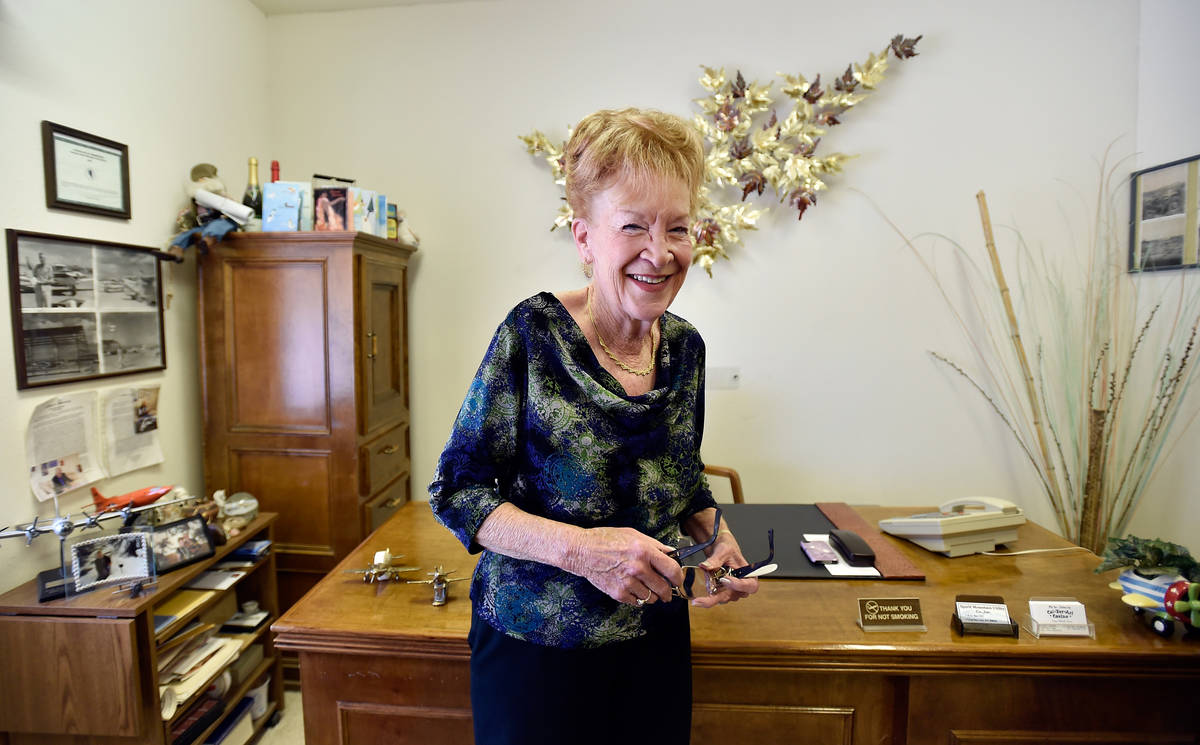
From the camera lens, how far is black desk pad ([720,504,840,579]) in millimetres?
1495

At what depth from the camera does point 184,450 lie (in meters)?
2.45

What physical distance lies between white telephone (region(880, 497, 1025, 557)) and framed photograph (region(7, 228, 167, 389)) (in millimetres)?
2560

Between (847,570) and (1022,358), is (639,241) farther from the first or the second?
(1022,358)

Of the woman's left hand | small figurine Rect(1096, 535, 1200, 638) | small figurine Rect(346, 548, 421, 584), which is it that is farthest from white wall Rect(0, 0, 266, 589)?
small figurine Rect(1096, 535, 1200, 638)

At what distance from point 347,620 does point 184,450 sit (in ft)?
5.52

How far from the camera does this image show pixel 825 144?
2822 millimetres

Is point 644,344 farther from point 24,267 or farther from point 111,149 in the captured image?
point 111,149

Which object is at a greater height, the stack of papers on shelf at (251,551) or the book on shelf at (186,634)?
the stack of papers on shelf at (251,551)

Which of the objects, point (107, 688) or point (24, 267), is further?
point (24, 267)

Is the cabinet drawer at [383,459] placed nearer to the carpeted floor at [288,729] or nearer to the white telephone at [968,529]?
the carpeted floor at [288,729]

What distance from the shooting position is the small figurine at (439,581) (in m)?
1.33

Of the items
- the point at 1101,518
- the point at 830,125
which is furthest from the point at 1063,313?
the point at 830,125

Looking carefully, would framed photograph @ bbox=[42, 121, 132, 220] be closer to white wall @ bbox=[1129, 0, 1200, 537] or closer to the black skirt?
the black skirt

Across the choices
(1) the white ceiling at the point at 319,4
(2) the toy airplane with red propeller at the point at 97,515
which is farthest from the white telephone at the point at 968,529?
(1) the white ceiling at the point at 319,4
